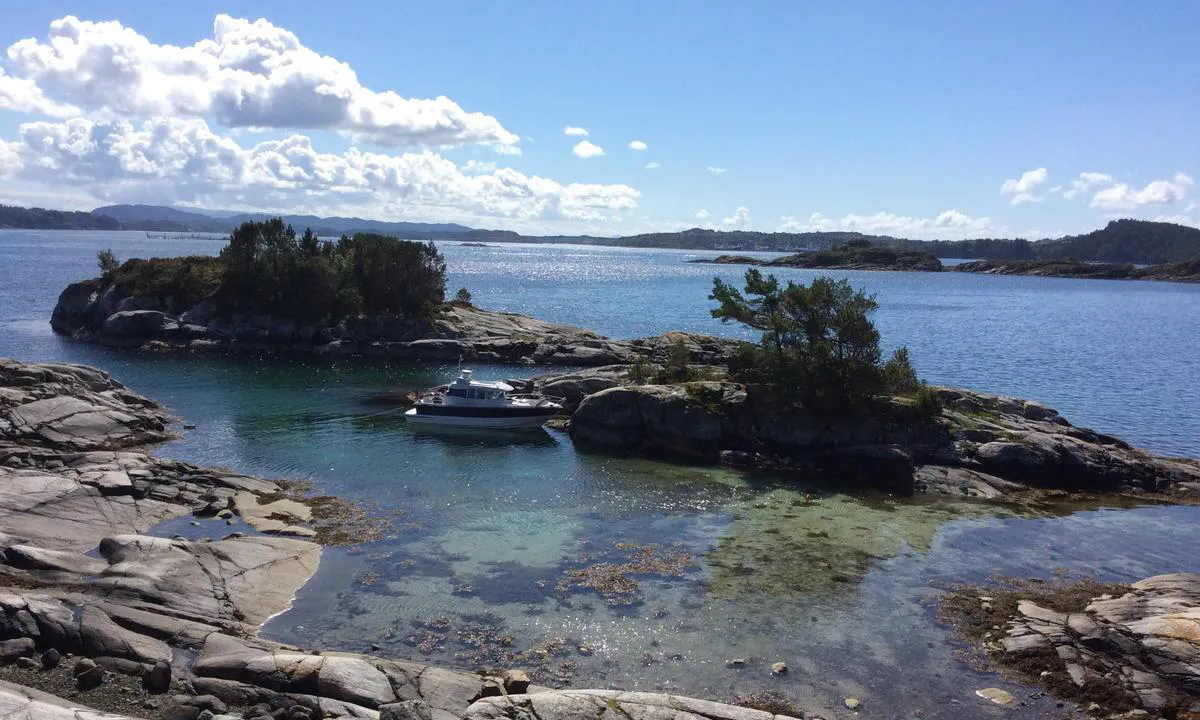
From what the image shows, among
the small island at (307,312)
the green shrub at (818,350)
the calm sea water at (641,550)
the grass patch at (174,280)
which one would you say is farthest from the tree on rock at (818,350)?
the grass patch at (174,280)

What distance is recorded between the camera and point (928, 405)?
140 feet

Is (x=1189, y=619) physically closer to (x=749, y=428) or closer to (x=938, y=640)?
(x=938, y=640)

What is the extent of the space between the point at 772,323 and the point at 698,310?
8999 cm

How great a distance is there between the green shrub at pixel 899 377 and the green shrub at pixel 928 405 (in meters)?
1.68

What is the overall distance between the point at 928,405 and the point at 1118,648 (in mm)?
21775

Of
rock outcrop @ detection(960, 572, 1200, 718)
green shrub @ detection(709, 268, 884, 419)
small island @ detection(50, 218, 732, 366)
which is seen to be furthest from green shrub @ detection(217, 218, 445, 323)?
rock outcrop @ detection(960, 572, 1200, 718)

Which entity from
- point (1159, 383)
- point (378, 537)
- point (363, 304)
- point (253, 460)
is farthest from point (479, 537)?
point (1159, 383)

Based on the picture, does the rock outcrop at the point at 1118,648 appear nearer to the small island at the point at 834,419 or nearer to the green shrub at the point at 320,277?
the small island at the point at 834,419

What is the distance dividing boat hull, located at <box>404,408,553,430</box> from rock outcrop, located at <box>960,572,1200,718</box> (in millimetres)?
29874

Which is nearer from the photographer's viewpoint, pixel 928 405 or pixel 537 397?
pixel 928 405

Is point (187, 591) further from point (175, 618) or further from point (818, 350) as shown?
point (818, 350)

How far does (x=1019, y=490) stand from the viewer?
128 ft

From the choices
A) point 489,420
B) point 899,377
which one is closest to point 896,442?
point 899,377

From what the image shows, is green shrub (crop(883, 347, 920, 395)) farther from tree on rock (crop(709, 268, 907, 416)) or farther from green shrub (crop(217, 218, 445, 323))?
green shrub (crop(217, 218, 445, 323))
